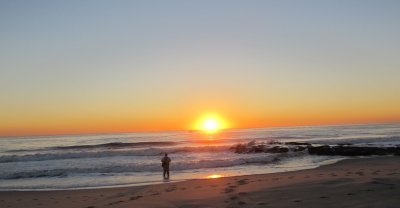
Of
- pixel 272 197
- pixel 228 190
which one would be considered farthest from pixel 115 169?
pixel 272 197

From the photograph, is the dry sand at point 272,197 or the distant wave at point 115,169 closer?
the dry sand at point 272,197

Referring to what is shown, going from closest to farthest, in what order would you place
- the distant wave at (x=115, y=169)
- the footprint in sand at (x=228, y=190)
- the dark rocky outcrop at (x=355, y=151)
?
1. the footprint in sand at (x=228, y=190)
2. the distant wave at (x=115, y=169)
3. the dark rocky outcrop at (x=355, y=151)

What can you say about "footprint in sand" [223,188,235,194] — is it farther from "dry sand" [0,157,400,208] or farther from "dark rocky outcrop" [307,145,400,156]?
"dark rocky outcrop" [307,145,400,156]

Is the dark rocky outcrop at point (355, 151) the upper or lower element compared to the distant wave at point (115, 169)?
lower

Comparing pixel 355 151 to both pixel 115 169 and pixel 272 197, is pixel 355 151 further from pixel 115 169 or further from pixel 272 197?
pixel 272 197

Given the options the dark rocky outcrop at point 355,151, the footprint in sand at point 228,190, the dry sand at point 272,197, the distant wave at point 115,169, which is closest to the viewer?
the dry sand at point 272,197

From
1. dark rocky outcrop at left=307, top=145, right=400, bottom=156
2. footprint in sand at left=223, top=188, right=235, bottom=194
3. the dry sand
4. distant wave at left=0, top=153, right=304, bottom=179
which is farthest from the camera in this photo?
dark rocky outcrop at left=307, top=145, right=400, bottom=156

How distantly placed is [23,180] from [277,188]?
17.2m

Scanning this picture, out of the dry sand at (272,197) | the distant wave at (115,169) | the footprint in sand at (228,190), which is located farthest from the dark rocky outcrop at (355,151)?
the footprint in sand at (228,190)

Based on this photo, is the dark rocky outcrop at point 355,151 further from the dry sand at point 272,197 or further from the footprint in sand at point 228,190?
the footprint in sand at point 228,190

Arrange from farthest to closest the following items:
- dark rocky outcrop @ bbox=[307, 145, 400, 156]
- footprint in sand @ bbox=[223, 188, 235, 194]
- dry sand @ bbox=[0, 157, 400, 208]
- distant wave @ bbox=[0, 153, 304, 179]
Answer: dark rocky outcrop @ bbox=[307, 145, 400, 156] → distant wave @ bbox=[0, 153, 304, 179] → footprint in sand @ bbox=[223, 188, 235, 194] → dry sand @ bbox=[0, 157, 400, 208]

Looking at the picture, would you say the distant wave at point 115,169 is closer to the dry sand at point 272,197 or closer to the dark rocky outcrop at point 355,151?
the dark rocky outcrop at point 355,151

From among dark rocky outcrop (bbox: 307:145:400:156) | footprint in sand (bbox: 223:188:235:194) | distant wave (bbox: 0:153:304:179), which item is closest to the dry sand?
footprint in sand (bbox: 223:188:235:194)

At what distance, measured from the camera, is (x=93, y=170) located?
26766mm
